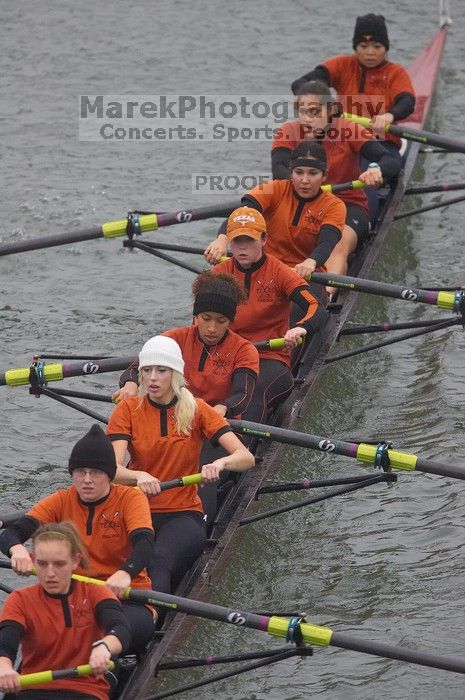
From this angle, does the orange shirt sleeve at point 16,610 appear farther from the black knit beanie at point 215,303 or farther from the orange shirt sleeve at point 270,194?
the orange shirt sleeve at point 270,194

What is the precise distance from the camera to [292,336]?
991 cm

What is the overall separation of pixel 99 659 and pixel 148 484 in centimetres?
140

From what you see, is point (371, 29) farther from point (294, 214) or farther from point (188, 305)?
point (294, 214)

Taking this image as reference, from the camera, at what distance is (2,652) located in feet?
22.7

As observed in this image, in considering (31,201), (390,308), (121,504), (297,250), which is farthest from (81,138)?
(121,504)

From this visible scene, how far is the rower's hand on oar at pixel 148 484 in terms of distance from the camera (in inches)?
319

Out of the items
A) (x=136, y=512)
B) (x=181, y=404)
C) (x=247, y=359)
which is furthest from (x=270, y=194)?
(x=136, y=512)

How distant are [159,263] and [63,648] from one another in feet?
26.0

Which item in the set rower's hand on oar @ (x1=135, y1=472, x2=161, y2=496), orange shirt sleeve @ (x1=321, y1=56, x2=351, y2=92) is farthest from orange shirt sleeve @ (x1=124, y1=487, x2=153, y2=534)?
orange shirt sleeve @ (x1=321, y1=56, x2=351, y2=92)

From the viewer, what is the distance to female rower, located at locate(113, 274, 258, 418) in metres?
9.10

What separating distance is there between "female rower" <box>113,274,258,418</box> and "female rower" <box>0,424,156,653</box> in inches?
58.1

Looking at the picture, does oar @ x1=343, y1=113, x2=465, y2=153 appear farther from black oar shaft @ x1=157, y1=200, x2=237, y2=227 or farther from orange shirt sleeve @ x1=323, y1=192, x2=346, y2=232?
orange shirt sleeve @ x1=323, y1=192, x2=346, y2=232

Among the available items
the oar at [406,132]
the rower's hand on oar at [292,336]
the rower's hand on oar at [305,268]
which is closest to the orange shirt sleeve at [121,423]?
the rower's hand on oar at [292,336]

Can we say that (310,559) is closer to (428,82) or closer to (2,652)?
(2,652)
